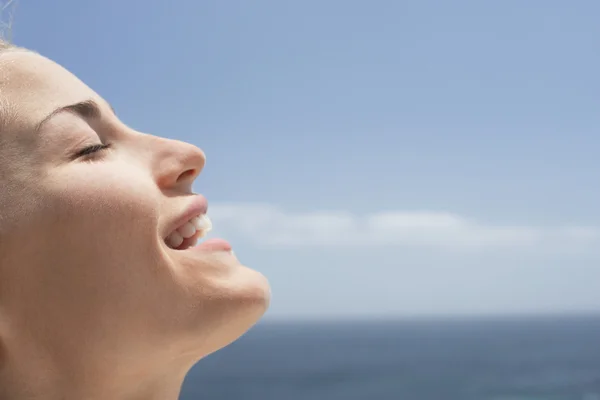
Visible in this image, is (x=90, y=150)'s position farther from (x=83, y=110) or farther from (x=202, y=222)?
(x=202, y=222)

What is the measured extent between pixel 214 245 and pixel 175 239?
15cm

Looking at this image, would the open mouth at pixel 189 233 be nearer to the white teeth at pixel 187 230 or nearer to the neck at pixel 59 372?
the white teeth at pixel 187 230

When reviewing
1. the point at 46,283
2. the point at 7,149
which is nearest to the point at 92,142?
the point at 7,149

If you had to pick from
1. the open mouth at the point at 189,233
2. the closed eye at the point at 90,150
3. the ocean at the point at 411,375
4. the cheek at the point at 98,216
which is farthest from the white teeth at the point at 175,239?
the ocean at the point at 411,375

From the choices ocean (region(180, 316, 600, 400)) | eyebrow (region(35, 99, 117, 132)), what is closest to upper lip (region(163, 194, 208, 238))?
eyebrow (region(35, 99, 117, 132))

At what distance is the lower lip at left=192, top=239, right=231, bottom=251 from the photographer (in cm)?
227

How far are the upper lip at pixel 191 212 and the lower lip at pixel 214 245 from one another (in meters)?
0.10

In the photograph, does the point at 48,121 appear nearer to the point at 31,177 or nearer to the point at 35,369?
the point at 31,177

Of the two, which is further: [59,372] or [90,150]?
[90,150]

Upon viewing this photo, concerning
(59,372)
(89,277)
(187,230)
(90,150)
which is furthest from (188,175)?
(59,372)

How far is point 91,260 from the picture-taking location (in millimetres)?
1960

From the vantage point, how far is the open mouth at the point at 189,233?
2.32 metres

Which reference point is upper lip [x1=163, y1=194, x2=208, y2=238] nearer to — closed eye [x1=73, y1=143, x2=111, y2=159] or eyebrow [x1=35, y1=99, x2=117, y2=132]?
closed eye [x1=73, y1=143, x2=111, y2=159]

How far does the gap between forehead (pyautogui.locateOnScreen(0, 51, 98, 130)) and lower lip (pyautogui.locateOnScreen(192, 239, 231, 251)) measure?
665 mm
